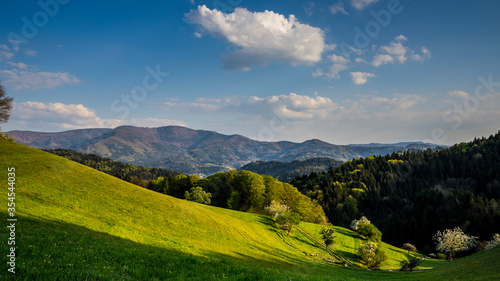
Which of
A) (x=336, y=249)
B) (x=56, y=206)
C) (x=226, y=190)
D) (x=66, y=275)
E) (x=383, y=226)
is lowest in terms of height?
(x=383, y=226)

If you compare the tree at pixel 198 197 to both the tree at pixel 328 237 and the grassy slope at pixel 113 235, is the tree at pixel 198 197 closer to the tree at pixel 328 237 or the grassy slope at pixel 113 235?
the grassy slope at pixel 113 235

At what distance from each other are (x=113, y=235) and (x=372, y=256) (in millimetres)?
68782

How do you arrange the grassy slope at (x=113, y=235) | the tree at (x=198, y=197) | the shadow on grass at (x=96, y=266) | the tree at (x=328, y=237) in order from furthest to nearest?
the tree at (x=198, y=197)
the tree at (x=328, y=237)
the grassy slope at (x=113, y=235)
the shadow on grass at (x=96, y=266)

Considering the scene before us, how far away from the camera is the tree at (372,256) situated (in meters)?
64.9

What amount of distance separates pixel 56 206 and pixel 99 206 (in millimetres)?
5620

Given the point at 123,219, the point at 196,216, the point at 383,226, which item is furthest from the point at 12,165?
the point at 383,226

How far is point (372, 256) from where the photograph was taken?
6562 centimetres

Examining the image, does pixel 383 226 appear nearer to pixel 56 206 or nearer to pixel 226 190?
pixel 226 190

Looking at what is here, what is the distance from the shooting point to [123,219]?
1328 inches

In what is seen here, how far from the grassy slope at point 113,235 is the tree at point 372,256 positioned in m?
16.8

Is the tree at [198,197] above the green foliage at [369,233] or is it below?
above

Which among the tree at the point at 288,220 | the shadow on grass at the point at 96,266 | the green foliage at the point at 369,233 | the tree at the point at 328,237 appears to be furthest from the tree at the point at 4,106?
the green foliage at the point at 369,233

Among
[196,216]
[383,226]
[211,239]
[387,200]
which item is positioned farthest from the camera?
[387,200]

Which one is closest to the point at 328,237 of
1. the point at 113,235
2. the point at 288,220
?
the point at 288,220
